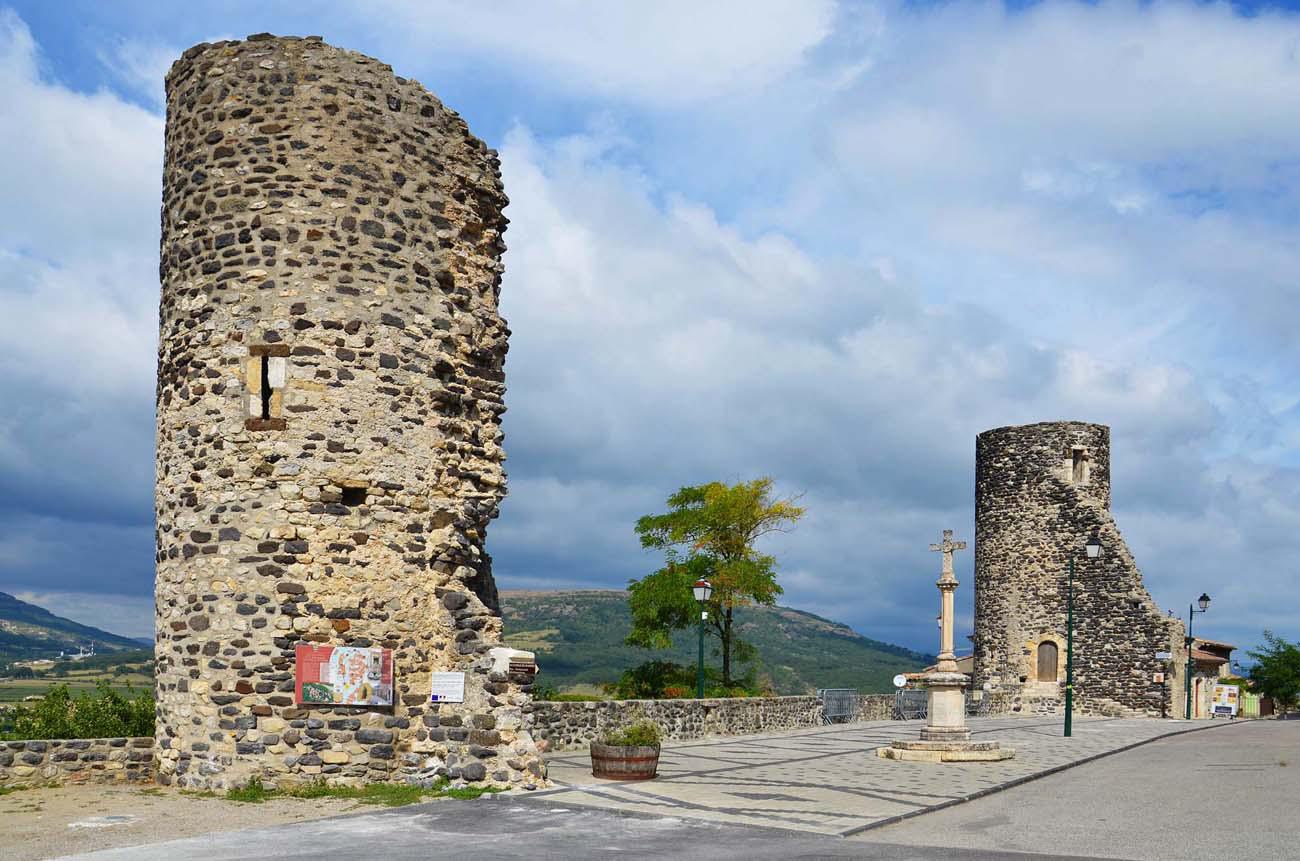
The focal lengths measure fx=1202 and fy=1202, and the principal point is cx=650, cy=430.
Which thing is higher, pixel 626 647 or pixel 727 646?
pixel 727 646

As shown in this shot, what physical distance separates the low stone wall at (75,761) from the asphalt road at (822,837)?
5.05m

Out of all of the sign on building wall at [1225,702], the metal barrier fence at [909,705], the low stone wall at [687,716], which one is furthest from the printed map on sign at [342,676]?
the sign on building wall at [1225,702]

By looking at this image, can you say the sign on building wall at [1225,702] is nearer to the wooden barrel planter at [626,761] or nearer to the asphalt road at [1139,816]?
the asphalt road at [1139,816]

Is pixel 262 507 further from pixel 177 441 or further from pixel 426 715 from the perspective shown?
pixel 426 715

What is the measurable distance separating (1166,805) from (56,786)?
14015 millimetres

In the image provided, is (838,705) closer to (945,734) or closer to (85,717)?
(945,734)

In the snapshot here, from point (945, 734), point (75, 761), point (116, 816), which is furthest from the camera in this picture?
point (945, 734)

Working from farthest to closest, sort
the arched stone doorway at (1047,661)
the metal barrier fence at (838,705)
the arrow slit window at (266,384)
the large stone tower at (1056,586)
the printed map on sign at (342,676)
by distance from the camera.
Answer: the arched stone doorway at (1047,661)
the large stone tower at (1056,586)
the metal barrier fence at (838,705)
the arrow slit window at (266,384)
the printed map on sign at (342,676)

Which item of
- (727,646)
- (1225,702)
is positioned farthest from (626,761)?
(1225,702)

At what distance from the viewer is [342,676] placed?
14.9 meters

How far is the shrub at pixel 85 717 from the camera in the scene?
1714 cm

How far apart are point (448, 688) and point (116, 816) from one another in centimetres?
407

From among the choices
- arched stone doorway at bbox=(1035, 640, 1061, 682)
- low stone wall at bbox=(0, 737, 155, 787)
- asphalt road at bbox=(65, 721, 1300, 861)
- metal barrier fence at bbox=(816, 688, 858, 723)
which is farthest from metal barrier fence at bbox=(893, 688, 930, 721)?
low stone wall at bbox=(0, 737, 155, 787)

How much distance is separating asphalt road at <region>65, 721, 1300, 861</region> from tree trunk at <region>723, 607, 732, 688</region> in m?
21.5
